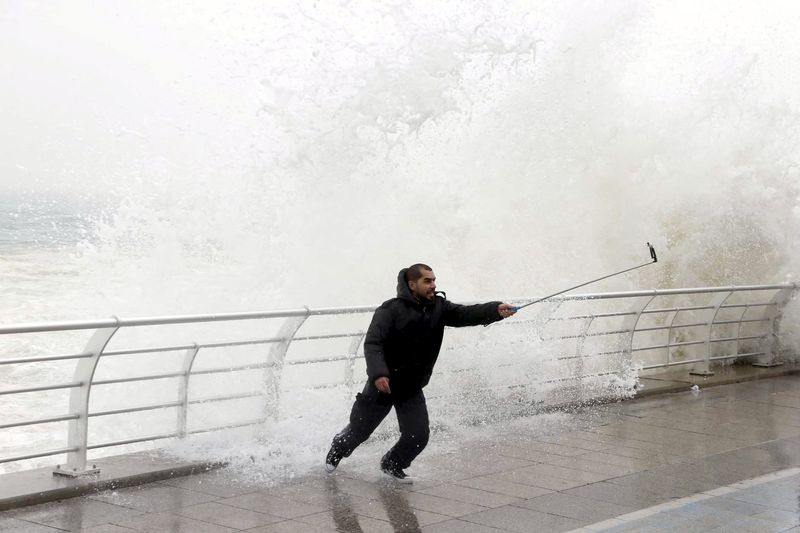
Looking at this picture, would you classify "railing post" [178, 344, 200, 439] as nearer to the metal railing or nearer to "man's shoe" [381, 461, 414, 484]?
the metal railing

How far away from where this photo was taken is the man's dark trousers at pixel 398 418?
7.55m

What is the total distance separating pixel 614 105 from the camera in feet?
69.6

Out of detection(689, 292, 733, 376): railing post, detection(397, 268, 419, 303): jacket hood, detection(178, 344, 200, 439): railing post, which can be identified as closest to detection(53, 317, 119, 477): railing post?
detection(178, 344, 200, 439): railing post

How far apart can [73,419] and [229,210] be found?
38.9 ft

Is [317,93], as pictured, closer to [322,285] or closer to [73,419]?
[322,285]

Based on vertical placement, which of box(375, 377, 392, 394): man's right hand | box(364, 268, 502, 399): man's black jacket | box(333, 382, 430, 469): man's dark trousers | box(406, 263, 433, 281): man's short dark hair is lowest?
box(333, 382, 430, 469): man's dark trousers

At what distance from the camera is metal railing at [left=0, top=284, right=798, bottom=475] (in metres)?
7.21

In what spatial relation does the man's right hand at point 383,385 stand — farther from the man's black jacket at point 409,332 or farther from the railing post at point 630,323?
the railing post at point 630,323

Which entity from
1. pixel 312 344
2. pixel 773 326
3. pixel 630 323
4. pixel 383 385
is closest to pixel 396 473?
pixel 383 385

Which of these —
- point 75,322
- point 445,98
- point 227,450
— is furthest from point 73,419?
point 445,98

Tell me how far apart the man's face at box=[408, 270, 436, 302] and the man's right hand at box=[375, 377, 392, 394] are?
0.72m

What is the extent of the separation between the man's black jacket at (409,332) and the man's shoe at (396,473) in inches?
20.3

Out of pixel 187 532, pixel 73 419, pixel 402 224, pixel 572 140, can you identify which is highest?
pixel 572 140

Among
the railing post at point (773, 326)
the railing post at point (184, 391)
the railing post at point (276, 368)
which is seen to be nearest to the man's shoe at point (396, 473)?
the railing post at point (276, 368)
